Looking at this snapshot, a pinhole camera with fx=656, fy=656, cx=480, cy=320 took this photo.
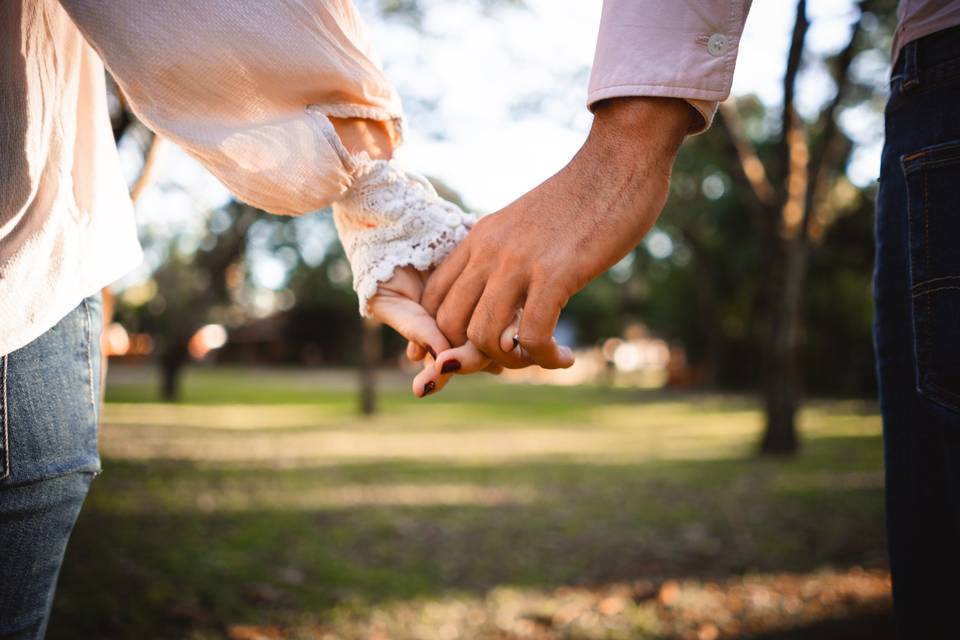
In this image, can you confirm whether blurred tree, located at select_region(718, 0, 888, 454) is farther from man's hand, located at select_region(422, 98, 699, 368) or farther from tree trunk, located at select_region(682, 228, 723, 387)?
tree trunk, located at select_region(682, 228, 723, 387)

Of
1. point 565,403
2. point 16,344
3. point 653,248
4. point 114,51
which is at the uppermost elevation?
point 653,248

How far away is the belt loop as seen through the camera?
1.27 metres

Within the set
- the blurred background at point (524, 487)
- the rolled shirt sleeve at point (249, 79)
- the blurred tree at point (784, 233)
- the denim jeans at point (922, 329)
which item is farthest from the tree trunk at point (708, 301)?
the rolled shirt sleeve at point (249, 79)

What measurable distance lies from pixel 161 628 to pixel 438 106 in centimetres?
1112

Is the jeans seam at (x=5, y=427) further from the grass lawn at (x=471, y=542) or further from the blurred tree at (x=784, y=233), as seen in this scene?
the blurred tree at (x=784, y=233)

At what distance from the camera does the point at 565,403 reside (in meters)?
20.1

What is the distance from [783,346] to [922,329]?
9397mm

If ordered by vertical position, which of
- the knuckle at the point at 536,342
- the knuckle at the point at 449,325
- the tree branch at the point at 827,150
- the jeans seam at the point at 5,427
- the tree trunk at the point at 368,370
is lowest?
the tree trunk at the point at 368,370

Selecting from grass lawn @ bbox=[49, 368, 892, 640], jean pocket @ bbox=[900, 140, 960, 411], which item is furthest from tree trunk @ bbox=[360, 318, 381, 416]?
jean pocket @ bbox=[900, 140, 960, 411]

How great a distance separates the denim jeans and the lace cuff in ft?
3.01

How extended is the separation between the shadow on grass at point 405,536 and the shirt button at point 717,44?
11.1ft

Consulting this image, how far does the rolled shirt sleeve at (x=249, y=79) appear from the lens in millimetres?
1067

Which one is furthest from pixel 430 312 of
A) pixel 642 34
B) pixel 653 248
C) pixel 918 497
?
pixel 653 248

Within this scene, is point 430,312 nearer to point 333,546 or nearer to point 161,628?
point 161,628
